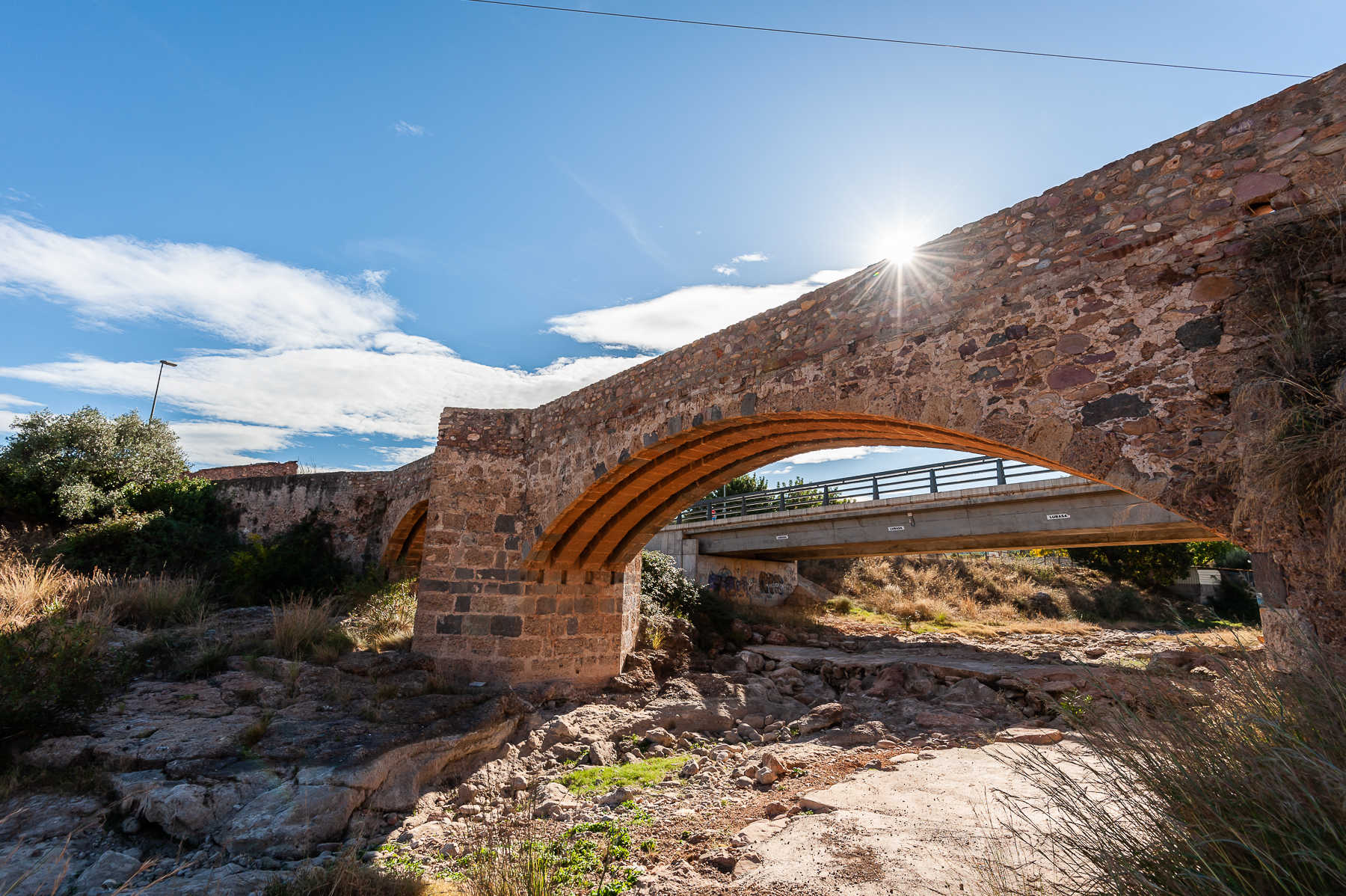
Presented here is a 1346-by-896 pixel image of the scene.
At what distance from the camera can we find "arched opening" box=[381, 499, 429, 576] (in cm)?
1453

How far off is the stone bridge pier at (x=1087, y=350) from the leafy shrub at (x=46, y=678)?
508cm

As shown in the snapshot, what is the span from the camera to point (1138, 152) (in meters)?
4.32

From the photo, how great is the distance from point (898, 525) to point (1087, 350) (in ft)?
41.0

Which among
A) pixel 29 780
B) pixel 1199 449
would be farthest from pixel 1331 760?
pixel 29 780

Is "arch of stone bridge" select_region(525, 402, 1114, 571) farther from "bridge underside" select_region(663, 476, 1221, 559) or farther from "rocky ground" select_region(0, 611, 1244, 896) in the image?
"bridge underside" select_region(663, 476, 1221, 559)

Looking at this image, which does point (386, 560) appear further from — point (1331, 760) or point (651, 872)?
point (1331, 760)

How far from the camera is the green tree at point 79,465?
1586 centimetres

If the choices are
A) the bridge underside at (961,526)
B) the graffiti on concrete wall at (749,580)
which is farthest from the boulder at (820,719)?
the graffiti on concrete wall at (749,580)

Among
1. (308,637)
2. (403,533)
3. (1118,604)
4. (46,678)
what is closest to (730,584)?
(403,533)

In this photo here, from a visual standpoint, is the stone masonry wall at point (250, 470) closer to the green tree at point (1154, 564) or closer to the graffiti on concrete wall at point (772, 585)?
the graffiti on concrete wall at point (772, 585)

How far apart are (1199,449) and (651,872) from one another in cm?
419

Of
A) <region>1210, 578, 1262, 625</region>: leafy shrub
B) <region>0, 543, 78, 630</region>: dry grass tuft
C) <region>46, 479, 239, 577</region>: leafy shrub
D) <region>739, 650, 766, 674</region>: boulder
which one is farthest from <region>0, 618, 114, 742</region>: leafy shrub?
<region>1210, 578, 1262, 625</region>: leafy shrub

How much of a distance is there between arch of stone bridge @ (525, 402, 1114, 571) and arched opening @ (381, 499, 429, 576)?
642 centimetres

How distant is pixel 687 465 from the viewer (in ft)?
26.4
